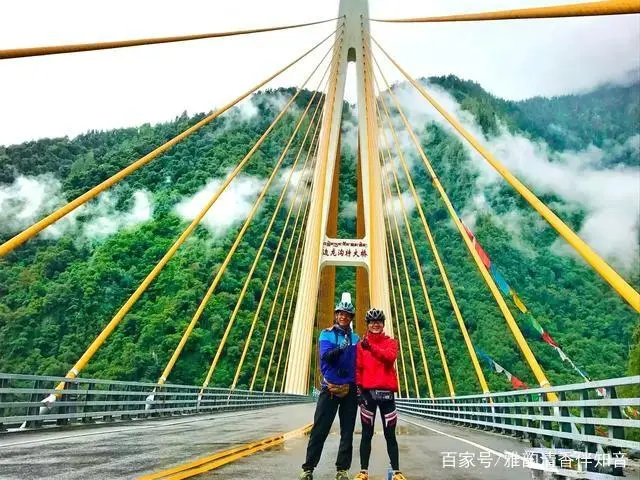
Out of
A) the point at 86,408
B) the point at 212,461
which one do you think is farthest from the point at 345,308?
the point at 86,408

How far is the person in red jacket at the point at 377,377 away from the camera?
5.89 m

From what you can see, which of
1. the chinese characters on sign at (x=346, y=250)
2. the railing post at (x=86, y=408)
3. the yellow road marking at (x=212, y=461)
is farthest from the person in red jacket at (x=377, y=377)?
the chinese characters on sign at (x=346, y=250)

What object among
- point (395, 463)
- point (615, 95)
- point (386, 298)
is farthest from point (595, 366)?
point (615, 95)

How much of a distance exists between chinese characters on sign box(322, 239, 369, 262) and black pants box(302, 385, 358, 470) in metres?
24.4

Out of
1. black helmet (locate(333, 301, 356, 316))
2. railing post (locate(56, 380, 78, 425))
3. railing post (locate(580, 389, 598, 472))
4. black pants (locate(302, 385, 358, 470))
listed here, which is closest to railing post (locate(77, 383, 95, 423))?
railing post (locate(56, 380, 78, 425))

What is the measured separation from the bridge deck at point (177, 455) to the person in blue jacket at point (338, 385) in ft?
2.01

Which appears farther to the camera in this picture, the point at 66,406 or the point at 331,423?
the point at 66,406

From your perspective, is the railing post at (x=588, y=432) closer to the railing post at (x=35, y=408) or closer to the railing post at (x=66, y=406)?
the railing post at (x=35, y=408)

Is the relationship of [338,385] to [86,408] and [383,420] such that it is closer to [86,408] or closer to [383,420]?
[383,420]

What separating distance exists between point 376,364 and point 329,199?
82.4 feet

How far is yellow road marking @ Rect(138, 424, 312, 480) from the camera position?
588 cm

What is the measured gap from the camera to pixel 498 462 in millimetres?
8195

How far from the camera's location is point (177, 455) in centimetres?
762

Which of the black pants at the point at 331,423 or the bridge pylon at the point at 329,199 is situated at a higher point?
the bridge pylon at the point at 329,199
